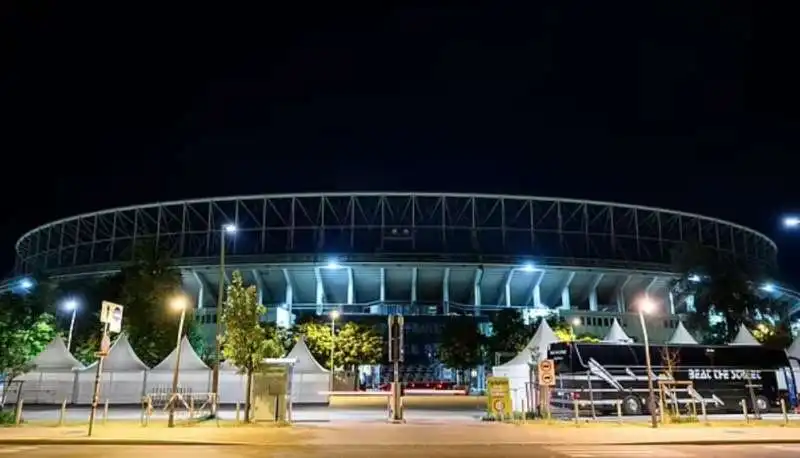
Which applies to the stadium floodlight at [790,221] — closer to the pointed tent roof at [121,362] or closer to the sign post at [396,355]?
the sign post at [396,355]

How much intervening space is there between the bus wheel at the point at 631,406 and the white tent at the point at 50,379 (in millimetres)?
35479

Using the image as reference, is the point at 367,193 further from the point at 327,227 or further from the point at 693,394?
the point at 693,394

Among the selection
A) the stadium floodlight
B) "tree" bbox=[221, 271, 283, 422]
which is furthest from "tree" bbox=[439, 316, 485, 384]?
the stadium floodlight

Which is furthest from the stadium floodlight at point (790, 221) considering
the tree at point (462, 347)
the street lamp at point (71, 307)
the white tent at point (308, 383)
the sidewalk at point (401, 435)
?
the street lamp at point (71, 307)

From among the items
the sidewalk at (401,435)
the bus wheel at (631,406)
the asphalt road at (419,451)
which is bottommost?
the asphalt road at (419,451)

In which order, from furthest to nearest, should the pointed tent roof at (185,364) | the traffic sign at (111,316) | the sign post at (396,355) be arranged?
1. the pointed tent roof at (185,364)
2. the sign post at (396,355)
3. the traffic sign at (111,316)

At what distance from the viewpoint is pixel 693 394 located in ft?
103

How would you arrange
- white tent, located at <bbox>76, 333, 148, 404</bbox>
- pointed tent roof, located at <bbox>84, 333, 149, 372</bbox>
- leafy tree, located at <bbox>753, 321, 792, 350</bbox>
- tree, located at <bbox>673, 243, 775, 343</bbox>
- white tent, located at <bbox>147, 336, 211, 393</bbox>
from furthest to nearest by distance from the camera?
tree, located at <bbox>673, 243, 775, 343</bbox> → leafy tree, located at <bbox>753, 321, 792, 350</bbox> → pointed tent roof, located at <bbox>84, 333, 149, 372</bbox> → white tent, located at <bbox>76, 333, 148, 404</bbox> → white tent, located at <bbox>147, 336, 211, 393</bbox>

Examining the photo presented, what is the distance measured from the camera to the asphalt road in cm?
1627

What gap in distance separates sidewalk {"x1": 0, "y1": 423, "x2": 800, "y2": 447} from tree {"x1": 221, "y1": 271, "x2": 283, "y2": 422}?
9.66 ft

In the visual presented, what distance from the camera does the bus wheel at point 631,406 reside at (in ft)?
105

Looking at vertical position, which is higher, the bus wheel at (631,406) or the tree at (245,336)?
the tree at (245,336)

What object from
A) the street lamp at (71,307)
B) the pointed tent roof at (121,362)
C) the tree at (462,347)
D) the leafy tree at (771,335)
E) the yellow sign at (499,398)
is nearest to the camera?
the yellow sign at (499,398)

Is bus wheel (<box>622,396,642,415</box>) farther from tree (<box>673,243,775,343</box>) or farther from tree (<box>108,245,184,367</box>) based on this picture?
tree (<box>108,245,184,367</box>)
